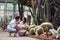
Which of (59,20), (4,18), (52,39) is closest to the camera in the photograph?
(52,39)

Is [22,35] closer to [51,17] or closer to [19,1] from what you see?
[51,17]

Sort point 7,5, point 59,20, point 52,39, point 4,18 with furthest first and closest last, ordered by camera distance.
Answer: point 7,5 < point 4,18 < point 59,20 < point 52,39

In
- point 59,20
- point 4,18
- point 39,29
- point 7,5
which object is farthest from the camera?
point 7,5

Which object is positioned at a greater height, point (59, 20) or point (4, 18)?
point (59, 20)

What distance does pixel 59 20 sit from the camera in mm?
11758

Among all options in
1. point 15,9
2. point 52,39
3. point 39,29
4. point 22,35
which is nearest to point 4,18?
point 15,9

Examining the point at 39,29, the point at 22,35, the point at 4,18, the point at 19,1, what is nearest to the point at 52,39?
the point at 39,29

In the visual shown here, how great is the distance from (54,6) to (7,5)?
11980 mm

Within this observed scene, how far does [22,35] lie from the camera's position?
12.5 m

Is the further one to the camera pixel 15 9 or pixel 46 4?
pixel 15 9

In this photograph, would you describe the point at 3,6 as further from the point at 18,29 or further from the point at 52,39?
the point at 52,39

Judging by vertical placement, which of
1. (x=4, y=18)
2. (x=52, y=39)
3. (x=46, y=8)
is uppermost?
(x=46, y=8)

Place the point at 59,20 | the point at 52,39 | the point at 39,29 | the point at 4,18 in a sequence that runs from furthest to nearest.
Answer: the point at 4,18 → the point at 59,20 → the point at 39,29 → the point at 52,39

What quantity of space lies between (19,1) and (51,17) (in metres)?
6.08
